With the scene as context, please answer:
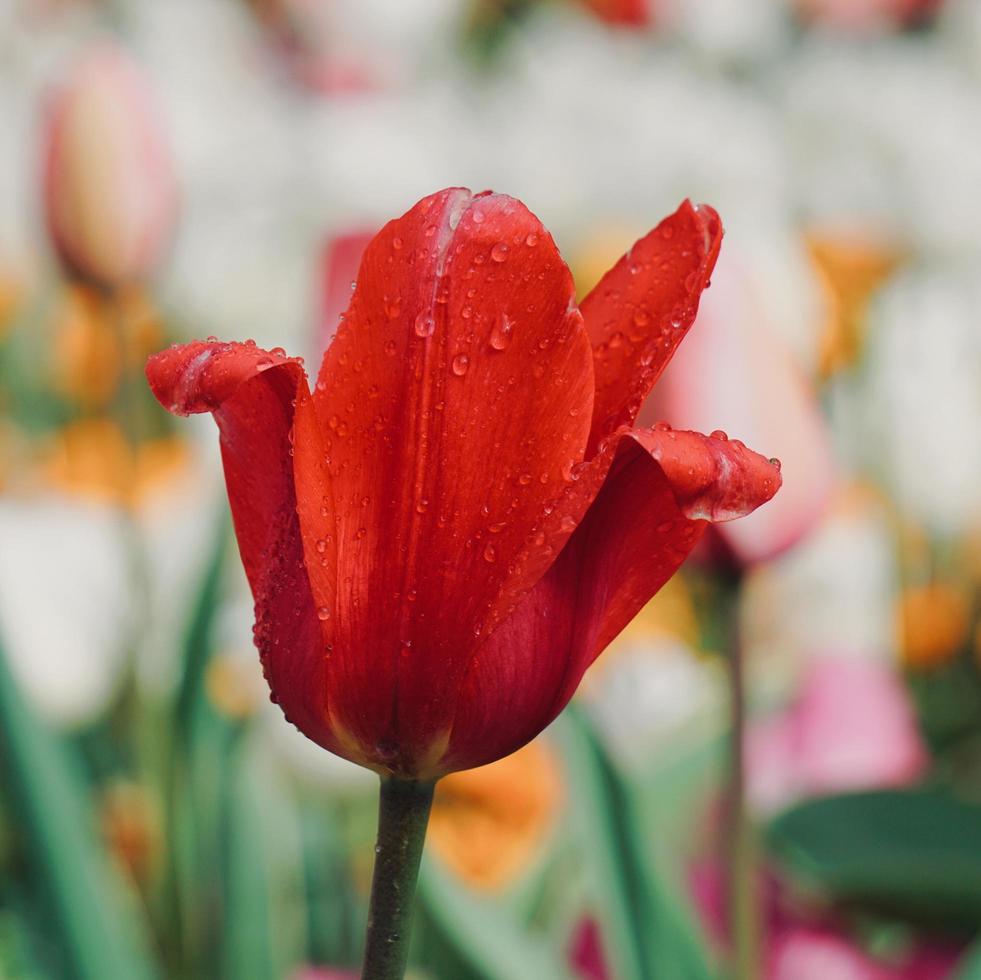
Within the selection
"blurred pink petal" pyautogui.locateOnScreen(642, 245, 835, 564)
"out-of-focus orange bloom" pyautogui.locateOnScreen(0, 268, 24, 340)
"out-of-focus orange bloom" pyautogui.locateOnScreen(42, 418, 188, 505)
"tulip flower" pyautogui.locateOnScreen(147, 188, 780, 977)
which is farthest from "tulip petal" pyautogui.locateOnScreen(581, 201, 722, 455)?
"out-of-focus orange bloom" pyautogui.locateOnScreen(0, 268, 24, 340)

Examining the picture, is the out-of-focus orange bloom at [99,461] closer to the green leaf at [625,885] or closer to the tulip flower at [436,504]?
the green leaf at [625,885]

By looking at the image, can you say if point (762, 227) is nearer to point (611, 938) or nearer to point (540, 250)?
point (611, 938)

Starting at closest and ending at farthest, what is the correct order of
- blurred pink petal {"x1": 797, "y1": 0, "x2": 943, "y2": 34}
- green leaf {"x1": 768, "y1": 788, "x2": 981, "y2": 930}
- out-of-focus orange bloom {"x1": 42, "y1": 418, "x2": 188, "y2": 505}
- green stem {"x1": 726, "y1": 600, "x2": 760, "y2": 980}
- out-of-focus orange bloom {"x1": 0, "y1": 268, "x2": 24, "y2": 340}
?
green stem {"x1": 726, "y1": 600, "x2": 760, "y2": 980}
green leaf {"x1": 768, "y1": 788, "x2": 981, "y2": 930}
out-of-focus orange bloom {"x1": 42, "y1": 418, "x2": 188, "y2": 505}
out-of-focus orange bloom {"x1": 0, "y1": 268, "x2": 24, "y2": 340}
blurred pink petal {"x1": 797, "y1": 0, "x2": 943, "y2": 34}

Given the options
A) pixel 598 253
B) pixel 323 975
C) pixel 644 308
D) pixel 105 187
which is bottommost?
pixel 323 975

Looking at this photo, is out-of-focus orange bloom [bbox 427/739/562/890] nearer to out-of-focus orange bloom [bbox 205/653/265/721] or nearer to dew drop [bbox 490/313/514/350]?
out-of-focus orange bloom [bbox 205/653/265/721]

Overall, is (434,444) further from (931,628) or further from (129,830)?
(931,628)

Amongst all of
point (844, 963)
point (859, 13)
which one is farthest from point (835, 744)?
point (859, 13)
